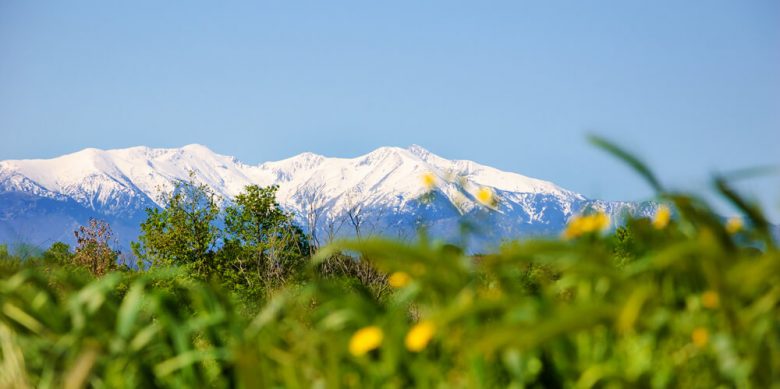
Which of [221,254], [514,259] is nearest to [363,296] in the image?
[514,259]

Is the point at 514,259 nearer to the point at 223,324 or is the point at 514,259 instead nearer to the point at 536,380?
the point at 536,380

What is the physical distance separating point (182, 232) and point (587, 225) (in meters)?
16.8

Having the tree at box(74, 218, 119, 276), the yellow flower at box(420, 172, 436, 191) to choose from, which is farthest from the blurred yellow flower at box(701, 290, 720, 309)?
the tree at box(74, 218, 119, 276)

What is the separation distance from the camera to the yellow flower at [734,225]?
221 centimetres

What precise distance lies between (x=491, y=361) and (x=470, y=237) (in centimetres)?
66

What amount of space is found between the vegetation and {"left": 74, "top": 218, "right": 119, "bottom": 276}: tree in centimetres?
1256

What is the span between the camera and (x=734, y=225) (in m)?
2.24

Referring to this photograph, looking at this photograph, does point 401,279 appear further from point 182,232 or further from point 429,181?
point 182,232

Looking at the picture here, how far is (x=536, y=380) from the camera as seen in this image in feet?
6.56

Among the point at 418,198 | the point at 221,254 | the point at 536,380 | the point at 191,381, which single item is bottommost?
the point at 221,254

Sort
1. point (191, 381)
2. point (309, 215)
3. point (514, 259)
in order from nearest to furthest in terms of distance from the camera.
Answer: point (514, 259), point (191, 381), point (309, 215)

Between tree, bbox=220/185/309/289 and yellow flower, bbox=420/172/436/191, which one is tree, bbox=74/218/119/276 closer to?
tree, bbox=220/185/309/289

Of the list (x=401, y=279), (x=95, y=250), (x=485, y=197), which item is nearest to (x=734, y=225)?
(x=485, y=197)

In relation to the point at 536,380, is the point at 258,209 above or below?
below
